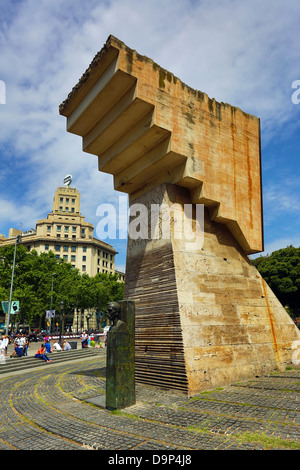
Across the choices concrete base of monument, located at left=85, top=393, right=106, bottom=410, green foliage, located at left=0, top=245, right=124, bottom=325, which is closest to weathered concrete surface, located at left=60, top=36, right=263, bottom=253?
concrete base of monument, located at left=85, top=393, right=106, bottom=410

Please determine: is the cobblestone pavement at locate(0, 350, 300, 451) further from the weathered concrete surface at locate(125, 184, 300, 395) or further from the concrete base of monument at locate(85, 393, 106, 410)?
the weathered concrete surface at locate(125, 184, 300, 395)

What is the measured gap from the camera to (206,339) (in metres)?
10.2

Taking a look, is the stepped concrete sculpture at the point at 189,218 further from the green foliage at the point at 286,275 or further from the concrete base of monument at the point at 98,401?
the green foliage at the point at 286,275

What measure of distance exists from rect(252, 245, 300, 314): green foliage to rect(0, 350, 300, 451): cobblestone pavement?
33.9 meters

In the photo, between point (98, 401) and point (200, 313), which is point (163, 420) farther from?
point (200, 313)

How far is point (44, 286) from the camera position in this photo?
51844 mm

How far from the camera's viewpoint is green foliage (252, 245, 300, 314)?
41500 mm

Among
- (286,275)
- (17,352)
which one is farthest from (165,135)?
(286,275)

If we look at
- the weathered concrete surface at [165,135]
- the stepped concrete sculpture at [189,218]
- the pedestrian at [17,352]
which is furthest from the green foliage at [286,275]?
the pedestrian at [17,352]

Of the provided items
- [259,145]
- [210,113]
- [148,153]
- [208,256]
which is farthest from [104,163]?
[259,145]

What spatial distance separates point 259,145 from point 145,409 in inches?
471

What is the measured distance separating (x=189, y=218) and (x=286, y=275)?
35.8 m
